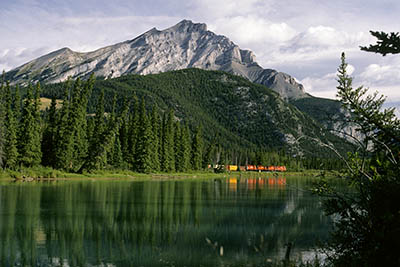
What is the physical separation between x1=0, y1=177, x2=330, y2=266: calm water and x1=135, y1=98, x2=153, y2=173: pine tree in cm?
6041

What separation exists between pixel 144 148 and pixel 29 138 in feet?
108

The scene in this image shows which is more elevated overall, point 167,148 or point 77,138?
point 77,138

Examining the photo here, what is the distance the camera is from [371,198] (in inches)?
531

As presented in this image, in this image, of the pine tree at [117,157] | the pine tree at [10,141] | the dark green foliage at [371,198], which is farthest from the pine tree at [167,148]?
the dark green foliage at [371,198]

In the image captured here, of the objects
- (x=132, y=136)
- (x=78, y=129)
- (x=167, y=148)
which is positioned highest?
(x=78, y=129)

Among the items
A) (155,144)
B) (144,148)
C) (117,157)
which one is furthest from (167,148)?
(117,157)

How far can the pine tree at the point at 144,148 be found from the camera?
108125 millimetres

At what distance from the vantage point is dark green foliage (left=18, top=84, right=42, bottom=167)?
258 feet

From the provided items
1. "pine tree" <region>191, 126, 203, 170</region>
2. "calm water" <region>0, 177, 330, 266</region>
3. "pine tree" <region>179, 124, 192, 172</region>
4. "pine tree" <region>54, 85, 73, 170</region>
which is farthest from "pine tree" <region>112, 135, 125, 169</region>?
"calm water" <region>0, 177, 330, 266</region>

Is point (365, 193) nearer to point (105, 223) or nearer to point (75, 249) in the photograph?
point (75, 249)

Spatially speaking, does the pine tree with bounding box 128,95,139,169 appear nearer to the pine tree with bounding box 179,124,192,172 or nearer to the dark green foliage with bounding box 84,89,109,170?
the dark green foliage with bounding box 84,89,109,170

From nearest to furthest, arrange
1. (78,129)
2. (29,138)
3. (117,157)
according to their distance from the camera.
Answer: (29,138), (78,129), (117,157)

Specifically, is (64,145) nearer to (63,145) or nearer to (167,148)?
(63,145)

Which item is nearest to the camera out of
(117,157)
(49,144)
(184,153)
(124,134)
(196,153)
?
(49,144)
